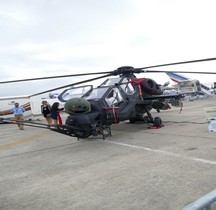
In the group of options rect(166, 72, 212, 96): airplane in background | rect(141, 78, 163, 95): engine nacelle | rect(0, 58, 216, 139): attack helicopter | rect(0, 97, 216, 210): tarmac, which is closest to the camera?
rect(0, 97, 216, 210): tarmac

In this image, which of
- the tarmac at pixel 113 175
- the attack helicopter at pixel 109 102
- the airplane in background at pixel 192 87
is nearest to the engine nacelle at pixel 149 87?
the attack helicopter at pixel 109 102

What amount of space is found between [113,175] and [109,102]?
431cm

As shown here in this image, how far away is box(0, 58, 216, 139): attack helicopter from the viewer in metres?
7.90

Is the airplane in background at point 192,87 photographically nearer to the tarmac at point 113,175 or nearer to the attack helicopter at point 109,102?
the attack helicopter at point 109,102

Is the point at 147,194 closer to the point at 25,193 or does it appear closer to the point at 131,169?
the point at 131,169

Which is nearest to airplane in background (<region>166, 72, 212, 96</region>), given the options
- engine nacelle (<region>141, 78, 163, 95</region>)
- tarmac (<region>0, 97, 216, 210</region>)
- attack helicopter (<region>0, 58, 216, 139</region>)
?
engine nacelle (<region>141, 78, 163, 95</region>)

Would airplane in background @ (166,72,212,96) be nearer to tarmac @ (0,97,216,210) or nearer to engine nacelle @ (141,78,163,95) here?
engine nacelle @ (141,78,163,95)

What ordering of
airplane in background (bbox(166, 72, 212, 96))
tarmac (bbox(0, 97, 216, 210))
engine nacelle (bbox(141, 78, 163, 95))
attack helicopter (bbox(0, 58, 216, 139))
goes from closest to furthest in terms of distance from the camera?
tarmac (bbox(0, 97, 216, 210)) → attack helicopter (bbox(0, 58, 216, 139)) → engine nacelle (bbox(141, 78, 163, 95)) → airplane in background (bbox(166, 72, 212, 96))

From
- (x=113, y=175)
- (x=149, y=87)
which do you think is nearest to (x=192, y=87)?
(x=149, y=87)

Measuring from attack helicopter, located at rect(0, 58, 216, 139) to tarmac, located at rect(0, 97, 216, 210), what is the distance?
67 cm

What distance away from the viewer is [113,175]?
4969 mm

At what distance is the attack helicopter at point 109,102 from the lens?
311 inches

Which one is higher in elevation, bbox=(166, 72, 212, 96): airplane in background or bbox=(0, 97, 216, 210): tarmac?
bbox=(166, 72, 212, 96): airplane in background

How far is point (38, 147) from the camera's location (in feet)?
28.7
